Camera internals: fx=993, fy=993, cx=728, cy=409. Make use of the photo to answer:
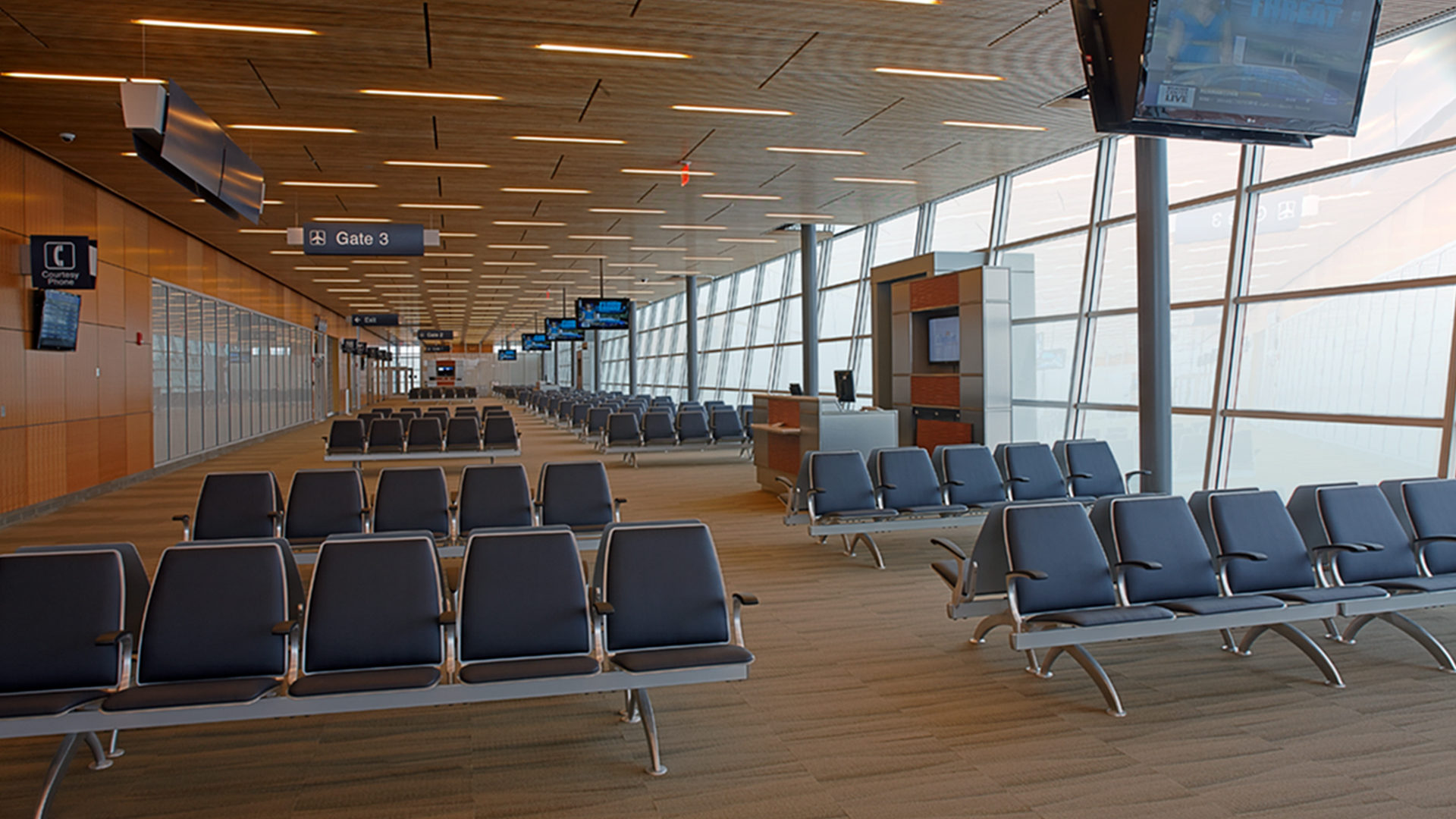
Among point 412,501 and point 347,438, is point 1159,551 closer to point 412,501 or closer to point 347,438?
point 412,501

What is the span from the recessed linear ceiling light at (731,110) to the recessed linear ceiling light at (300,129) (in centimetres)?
323

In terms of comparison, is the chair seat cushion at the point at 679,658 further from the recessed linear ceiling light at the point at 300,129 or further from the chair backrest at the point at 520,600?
the recessed linear ceiling light at the point at 300,129

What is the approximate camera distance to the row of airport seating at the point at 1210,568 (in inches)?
174

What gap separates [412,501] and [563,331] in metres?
23.0

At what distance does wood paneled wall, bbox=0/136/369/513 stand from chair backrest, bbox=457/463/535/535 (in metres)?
6.26

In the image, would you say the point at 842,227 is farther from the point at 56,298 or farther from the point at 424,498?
the point at 424,498

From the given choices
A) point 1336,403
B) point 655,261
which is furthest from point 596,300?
point 1336,403

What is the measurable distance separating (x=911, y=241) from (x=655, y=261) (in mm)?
7144

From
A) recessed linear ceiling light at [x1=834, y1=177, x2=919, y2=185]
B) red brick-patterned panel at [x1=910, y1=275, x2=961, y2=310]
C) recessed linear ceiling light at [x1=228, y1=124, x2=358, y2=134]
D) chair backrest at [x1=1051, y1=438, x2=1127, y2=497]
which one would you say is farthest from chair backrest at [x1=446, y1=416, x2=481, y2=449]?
chair backrest at [x1=1051, y1=438, x2=1127, y2=497]

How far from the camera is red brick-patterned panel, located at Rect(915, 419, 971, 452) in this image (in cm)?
1155

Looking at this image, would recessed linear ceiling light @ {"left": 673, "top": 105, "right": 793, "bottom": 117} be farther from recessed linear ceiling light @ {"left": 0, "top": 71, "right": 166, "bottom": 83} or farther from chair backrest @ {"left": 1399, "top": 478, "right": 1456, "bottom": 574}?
chair backrest @ {"left": 1399, "top": 478, "right": 1456, "bottom": 574}

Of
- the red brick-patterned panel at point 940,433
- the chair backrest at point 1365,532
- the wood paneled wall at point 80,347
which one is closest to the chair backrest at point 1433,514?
the chair backrest at point 1365,532

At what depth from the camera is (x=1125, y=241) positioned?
11.2 meters

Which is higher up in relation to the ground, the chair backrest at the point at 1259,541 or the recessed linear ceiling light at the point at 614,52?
the recessed linear ceiling light at the point at 614,52
